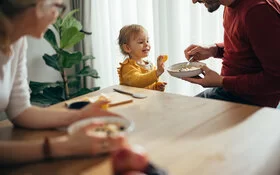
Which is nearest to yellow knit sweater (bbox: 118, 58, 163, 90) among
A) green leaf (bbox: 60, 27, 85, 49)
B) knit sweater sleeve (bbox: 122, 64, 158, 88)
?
knit sweater sleeve (bbox: 122, 64, 158, 88)

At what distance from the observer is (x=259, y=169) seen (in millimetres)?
998

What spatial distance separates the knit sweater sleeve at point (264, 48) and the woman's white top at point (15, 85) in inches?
39.8

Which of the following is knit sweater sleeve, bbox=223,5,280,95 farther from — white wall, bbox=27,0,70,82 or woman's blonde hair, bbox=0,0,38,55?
white wall, bbox=27,0,70,82

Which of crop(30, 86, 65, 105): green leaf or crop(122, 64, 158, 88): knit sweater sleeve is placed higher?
crop(122, 64, 158, 88): knit sweater sleeve

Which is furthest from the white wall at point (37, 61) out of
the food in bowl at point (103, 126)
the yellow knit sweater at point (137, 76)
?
the food in bowl at point (103, 126)

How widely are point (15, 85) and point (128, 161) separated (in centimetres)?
67

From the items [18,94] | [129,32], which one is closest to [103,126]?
[18,94]

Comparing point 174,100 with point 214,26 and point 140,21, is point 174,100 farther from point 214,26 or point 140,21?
point 140,21

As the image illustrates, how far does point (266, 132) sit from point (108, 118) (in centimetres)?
50

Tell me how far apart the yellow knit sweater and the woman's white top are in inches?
33.6

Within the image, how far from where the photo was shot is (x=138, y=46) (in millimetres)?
2369

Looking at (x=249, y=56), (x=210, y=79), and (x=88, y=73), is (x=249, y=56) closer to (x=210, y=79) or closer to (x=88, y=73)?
(x=210, y=79)

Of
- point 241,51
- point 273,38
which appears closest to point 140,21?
point 241,51

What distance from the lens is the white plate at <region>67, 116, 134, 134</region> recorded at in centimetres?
116
